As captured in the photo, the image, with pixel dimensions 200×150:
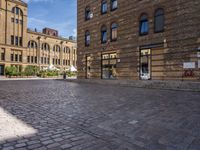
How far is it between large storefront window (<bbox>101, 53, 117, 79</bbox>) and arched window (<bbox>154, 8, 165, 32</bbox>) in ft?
19.3

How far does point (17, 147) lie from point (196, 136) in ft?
12.8

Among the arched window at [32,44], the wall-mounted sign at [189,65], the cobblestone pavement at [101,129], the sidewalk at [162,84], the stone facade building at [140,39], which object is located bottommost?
the cobblestone pavement at [101,129]

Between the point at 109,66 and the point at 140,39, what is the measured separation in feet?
17.5

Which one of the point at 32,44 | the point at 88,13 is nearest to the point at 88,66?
the point at 88,13

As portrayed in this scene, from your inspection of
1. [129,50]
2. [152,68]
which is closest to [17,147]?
[152,68]

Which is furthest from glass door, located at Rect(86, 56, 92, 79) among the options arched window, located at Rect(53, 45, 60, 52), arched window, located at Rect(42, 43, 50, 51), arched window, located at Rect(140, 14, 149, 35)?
arched window, located at Rect(53, 45, 60, 52)

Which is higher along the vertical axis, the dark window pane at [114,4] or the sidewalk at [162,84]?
the dark window pane at [114,4]

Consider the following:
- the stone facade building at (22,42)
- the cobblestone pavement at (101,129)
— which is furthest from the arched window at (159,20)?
the stone facade building at (22,42)

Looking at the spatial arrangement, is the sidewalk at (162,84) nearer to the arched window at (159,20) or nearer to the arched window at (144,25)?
the arched window at (159,20)

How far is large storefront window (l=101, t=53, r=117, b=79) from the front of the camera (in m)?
21.2

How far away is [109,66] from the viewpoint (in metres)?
21.9

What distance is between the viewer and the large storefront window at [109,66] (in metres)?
21.2

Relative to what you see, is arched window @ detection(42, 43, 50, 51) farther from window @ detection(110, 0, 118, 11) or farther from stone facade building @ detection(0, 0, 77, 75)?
window @ detection(110, 0, 118, 11)

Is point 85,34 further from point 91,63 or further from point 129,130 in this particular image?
point 129,130
